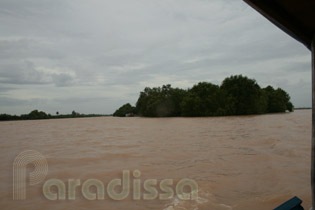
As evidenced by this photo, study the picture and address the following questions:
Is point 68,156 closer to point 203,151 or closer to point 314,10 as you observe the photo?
point 203,151

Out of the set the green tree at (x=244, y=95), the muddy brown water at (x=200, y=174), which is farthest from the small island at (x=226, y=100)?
the muddy brown water at (x=200, y=174)

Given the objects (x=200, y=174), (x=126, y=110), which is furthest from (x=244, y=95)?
(x=126, y=110)

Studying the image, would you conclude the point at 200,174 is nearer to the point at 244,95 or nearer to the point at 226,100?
the point at 226,100

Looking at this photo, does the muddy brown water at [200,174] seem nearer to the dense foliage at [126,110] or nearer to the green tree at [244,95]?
the green tree at [244,95]

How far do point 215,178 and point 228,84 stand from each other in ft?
145

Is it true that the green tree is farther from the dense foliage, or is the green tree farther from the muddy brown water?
the dense foliage

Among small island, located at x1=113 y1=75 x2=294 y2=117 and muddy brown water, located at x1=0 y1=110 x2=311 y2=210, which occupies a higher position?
small island, located at x1=113 y1=75 x2=294 y2=117

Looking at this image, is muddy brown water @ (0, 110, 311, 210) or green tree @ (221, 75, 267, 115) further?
green tree @ (221, 75, 267, 115)

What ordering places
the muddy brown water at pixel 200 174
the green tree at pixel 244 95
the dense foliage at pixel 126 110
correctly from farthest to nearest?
the dense foliage at pixel 126 110 → the green tree at pixel 244 95 → the muddy brown water at pixel 200 174

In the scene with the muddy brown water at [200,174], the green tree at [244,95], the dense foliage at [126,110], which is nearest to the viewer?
the muddy brown water at [200,174]

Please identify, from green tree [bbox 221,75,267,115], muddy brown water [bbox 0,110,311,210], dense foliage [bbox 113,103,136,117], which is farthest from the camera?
dense foliage [bbox 113,103,136,117]

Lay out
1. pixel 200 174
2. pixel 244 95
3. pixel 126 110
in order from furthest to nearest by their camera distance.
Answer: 1. pixel 126 110
2. pixel 244 95
3. pixel 200 174

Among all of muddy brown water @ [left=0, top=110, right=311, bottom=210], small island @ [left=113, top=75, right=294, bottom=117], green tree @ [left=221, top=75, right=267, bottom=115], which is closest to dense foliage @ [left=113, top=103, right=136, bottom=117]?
small island @ [left=113, top=75, right=294, bottom=117]

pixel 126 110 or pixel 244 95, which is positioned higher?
pixel 244 95
